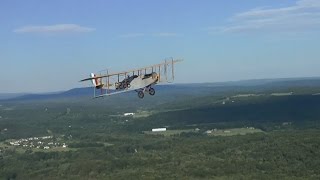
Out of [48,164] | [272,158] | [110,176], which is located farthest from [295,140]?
[48,164]

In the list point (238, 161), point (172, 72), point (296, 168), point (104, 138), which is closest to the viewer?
point (172, 72)

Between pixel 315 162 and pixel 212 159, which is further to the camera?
pixel 212 159

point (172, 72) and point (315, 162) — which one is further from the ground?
point (172, 72)

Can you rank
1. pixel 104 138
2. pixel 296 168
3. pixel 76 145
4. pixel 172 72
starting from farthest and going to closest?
pixel 104 138 < pixel 76 145 < pixel 296 168 < pixel 172 72

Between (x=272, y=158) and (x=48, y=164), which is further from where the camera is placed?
(x=48, y=164)

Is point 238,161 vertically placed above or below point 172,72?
below

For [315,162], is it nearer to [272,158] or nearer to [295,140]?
[272,158]

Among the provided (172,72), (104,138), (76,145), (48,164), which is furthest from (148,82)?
(104,138)

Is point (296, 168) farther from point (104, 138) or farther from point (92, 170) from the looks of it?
point (104, 138)

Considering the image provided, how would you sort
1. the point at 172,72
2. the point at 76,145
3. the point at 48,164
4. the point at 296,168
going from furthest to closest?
the point at 76,145 → the point at 48,164 → the point at 296,168 → the point at 172,72
